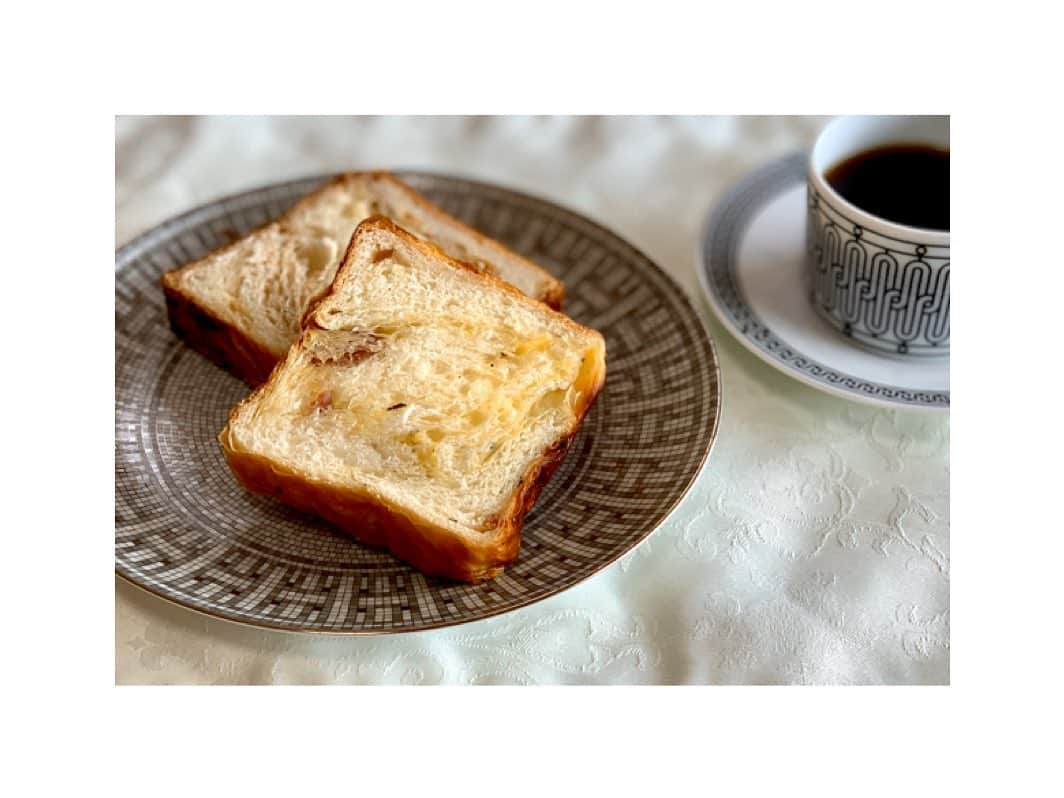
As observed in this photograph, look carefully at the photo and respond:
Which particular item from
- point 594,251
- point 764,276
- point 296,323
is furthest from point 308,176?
point 764,276

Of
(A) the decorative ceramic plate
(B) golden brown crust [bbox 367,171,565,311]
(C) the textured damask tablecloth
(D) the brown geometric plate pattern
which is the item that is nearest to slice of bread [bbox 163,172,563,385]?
(B) golden brown crust [bbox 367,171,565,311]

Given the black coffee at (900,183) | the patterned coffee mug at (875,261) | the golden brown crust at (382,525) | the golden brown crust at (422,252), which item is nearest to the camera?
the golden brown crust at (382,525)

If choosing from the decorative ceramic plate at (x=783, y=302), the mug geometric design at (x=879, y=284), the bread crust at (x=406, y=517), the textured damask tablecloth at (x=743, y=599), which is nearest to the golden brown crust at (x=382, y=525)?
the bread crust at (x=406, y=517)

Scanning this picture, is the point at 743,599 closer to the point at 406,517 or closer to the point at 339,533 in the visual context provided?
the point at 406,517

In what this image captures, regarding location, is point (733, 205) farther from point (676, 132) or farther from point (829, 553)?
point (829, 553)

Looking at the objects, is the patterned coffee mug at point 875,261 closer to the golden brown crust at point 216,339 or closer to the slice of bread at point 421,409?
the slice of bread at point 421,409

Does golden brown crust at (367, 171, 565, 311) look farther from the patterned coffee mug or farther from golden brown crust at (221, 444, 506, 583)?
golden brown crust at (221, 444, 506, 583)

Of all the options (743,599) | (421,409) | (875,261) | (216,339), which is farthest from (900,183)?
(216,339)
